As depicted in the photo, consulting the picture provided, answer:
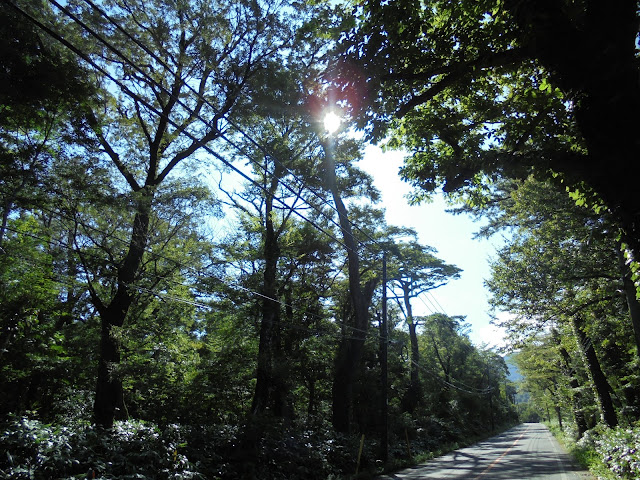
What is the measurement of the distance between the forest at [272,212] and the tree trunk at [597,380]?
100 millimetres

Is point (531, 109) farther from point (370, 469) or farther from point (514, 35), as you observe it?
point (370, 469)

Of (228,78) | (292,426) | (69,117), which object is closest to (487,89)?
(228,78)

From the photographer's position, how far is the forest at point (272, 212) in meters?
5.15

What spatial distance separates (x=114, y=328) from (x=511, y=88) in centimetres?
1181

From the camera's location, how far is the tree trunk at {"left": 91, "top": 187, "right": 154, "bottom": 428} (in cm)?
1085

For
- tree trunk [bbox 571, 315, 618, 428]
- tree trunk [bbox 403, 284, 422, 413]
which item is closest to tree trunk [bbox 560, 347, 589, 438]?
tree trunk [bbox 571, 315, 618, 428]

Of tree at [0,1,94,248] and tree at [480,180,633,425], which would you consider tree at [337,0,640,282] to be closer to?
tree at [480,180,633,425]

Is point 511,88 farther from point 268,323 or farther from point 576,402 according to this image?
point 576,402

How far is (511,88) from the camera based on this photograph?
695 cm

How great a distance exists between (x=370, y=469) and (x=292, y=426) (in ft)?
9.98

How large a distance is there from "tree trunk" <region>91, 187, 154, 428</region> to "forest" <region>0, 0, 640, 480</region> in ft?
0.22

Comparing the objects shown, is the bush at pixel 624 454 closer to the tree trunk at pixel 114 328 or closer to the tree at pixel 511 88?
the tree at pixel 511 88

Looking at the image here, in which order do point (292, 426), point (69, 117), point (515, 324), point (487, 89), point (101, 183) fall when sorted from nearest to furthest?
1. point (487, 89)
2. point (69, 117)
3. point (101, 183)
4. point (292, 426)
5. point (515, 324)

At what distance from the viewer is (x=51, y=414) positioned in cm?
1318
